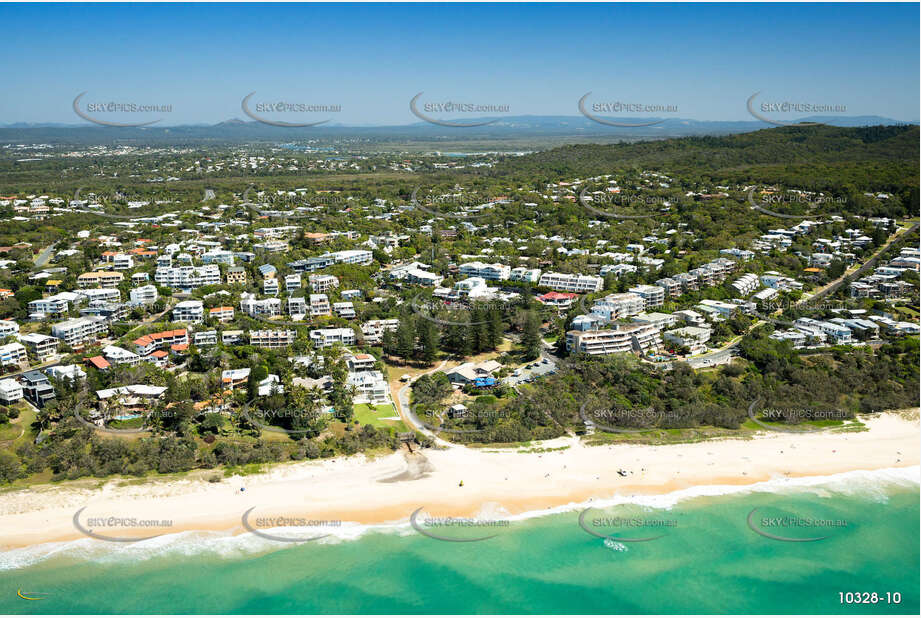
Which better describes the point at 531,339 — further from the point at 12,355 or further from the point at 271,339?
the point at 12,355

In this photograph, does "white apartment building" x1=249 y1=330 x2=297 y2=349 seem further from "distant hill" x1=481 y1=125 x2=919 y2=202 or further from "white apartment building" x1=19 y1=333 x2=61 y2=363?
"distant hill" x1=481 y1=125 x2=919 y2=202

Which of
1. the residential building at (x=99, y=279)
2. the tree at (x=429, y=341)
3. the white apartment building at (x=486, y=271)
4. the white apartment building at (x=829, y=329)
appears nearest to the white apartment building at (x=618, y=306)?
the white apartment building at (x=829, y=329)

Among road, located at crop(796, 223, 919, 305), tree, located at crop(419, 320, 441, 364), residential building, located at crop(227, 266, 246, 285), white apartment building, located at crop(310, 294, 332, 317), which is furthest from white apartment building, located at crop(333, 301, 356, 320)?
road, located at crop(796, 223, 919, 305)

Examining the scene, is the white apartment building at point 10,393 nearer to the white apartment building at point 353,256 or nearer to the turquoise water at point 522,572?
the turquoise water at point 522,572

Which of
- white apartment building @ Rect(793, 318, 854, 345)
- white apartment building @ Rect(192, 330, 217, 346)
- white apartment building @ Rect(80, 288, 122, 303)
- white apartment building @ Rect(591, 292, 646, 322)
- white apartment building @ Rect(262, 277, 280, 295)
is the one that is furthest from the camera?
white apartment building @ Rect(262, 277, 280, 295)

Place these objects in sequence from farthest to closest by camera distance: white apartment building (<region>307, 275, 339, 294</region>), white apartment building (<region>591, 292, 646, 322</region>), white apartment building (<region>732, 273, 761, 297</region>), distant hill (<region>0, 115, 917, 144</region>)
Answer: distant hill (<region>0, 115, 917, 144</region>), white apartment building (<region>307, 275, 339, 294</region>), white apartment building (<region>732, 273, 761, 297</region>), white apartment building (<region>591, 292, 646, 322</region>)

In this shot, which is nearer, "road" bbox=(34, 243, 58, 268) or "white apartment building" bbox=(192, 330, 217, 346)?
"white apartment building" bbox=(192, 330, 217, 346)

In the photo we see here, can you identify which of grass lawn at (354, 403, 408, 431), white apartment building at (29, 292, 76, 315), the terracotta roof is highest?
white apartment building at (29, 292, 76, 315)

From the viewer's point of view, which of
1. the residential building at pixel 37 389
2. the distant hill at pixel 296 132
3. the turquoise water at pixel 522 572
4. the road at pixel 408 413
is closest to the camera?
the turquoise water at pixel 522 572

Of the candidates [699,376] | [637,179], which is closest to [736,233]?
[637,179]
